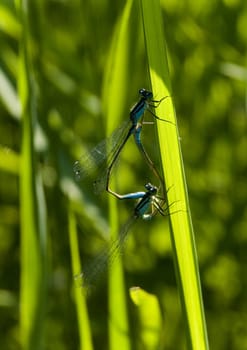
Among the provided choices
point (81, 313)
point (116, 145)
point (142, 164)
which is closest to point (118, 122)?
point (116, 145)

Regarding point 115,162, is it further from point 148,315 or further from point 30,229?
point 148,315

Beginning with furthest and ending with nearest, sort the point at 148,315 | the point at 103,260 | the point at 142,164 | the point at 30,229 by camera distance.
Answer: the point at 142,164 < the point at 103,260 < the point at 30,229 < the point at 148,315

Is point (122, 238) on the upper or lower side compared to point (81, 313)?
upper

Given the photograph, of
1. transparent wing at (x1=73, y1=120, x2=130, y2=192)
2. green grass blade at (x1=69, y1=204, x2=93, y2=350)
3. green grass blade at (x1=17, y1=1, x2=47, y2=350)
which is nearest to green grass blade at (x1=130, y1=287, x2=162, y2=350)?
green grass blade at (x1=69, y1=204, x2=93, y2=350)

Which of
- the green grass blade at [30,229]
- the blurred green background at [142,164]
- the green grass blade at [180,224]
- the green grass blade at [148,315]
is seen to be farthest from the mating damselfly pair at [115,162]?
the blurred green background at [142,164]

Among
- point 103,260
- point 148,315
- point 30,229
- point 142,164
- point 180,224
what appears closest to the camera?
point 180,224

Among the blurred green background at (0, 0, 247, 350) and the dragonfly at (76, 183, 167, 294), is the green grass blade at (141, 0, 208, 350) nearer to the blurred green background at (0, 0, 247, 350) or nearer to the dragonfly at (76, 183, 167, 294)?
the dragonfly at (76, 183, 167, 294)

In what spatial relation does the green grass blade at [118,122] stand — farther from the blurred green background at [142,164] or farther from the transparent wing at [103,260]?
the blurred green background at [142,164]

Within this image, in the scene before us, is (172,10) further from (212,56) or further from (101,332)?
(101,332)
